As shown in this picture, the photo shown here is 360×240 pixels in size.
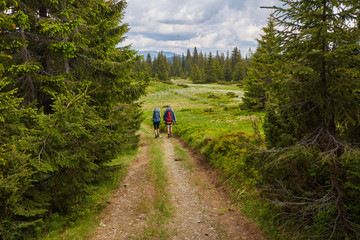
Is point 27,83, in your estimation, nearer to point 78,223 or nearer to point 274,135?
point 78,223

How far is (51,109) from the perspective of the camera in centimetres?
689

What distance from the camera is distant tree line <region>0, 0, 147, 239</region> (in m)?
4.29

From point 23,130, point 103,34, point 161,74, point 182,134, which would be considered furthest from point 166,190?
point 161,74

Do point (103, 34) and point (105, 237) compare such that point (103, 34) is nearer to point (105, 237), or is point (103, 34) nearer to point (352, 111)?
point (105, 237)

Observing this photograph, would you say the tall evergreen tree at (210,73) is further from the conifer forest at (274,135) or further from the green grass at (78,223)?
the green grass at (78,223)

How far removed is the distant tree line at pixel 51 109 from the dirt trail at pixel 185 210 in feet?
3.92

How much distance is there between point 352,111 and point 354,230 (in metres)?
2.17

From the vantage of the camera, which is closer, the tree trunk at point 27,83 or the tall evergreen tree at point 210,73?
the tree trunk at point 27,83

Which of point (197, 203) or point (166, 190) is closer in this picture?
point (197, 203)

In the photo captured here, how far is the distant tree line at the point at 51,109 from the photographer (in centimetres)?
429

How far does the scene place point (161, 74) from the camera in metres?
96.0

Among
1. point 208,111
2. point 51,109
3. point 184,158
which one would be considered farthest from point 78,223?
point 208,111

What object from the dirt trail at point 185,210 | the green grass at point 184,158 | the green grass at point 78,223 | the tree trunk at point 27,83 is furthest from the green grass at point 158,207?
the tree trunk at point 27,83

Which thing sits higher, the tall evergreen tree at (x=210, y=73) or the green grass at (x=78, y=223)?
the tall evergreen tree at (x=210, y=73)
